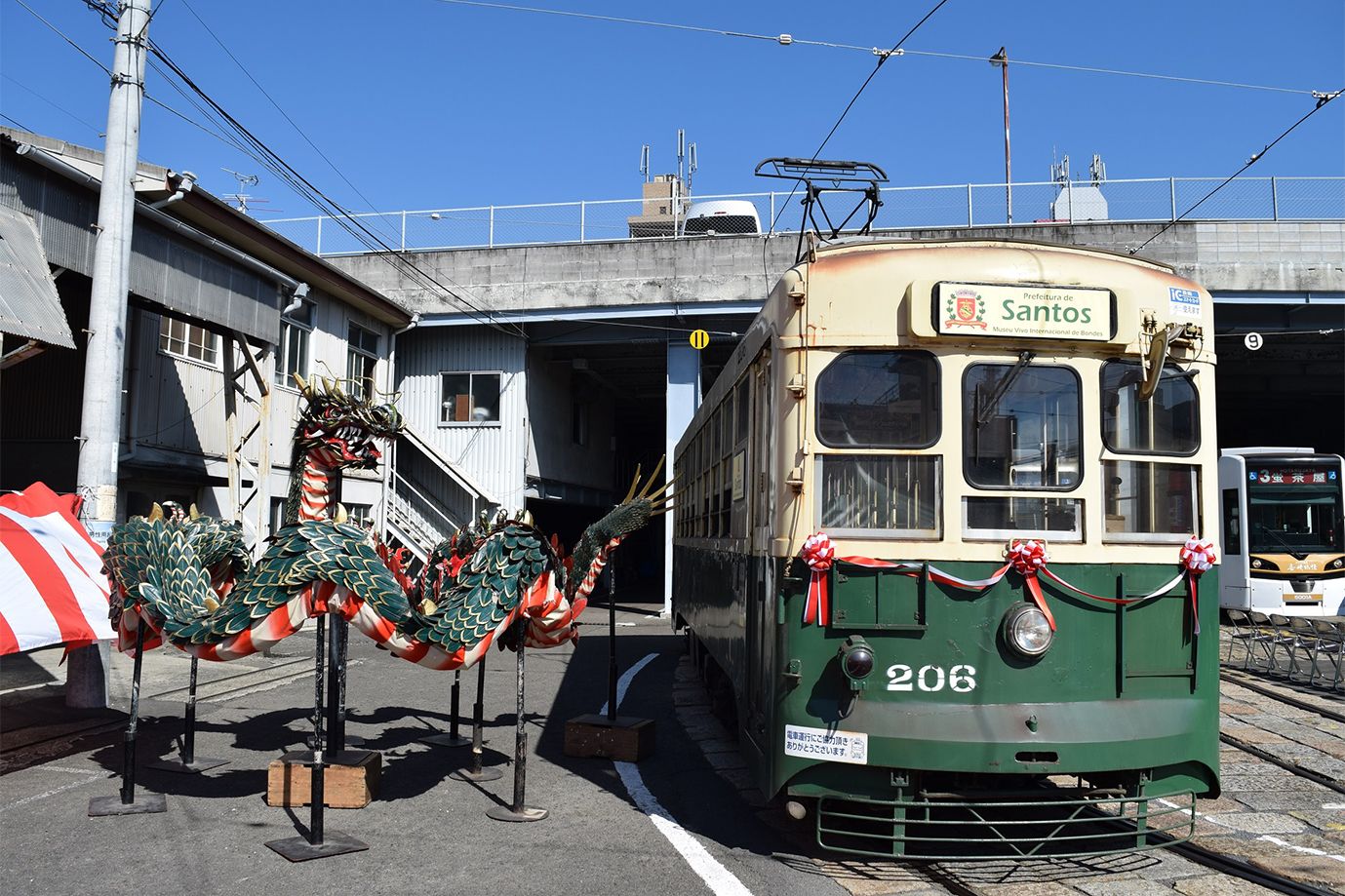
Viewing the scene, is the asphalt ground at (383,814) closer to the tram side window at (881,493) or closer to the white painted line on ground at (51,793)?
the white painted line on ground at (51,793)

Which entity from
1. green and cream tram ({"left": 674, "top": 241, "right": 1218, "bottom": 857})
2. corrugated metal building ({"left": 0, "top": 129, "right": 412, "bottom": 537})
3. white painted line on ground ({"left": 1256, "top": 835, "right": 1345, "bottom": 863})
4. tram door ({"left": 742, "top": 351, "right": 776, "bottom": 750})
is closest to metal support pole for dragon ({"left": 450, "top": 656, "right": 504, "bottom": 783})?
tram door ({"left": 742, "top": 351, "right": 776, "bottom": 750})

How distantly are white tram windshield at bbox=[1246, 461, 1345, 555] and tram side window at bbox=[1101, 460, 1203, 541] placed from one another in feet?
48.0

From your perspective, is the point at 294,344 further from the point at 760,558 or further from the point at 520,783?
the point at 760,558

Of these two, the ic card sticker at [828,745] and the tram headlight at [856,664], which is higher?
the tram headlight at [856,664]

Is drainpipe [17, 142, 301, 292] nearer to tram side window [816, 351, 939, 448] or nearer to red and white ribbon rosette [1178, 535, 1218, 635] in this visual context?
tram side window [816, 351, 939, 448]

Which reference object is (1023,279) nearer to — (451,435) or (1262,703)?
(1262,703)

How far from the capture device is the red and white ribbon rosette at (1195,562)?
5.57 metres

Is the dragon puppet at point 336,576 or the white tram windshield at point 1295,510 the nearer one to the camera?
the dragon puppet at point 336,576

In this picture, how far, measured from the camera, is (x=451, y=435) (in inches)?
957

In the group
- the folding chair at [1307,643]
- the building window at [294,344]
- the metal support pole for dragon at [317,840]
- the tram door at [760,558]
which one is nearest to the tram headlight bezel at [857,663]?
the tram door at [760,558]

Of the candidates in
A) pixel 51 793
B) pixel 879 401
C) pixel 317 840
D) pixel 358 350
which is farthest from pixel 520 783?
pixel 358 350

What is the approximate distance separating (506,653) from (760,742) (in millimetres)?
10330

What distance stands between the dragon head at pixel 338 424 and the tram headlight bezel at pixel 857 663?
3.58 metres

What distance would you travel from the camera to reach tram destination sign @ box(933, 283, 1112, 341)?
5.55m
